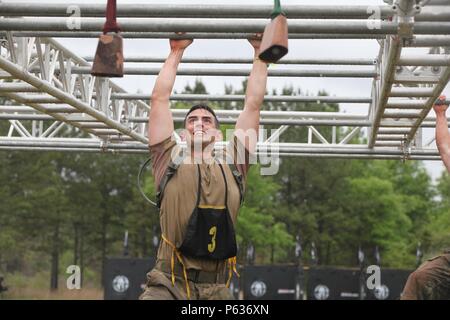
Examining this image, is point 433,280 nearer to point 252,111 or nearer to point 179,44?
point 252,111

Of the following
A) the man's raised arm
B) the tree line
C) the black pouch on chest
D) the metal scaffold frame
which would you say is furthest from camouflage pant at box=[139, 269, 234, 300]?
the tree line

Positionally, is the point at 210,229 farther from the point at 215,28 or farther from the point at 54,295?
the point at 54,295

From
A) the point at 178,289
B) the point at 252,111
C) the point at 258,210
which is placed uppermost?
the point at 258,210

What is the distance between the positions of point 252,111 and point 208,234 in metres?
0.84

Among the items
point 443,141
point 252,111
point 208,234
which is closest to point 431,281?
point 443,141

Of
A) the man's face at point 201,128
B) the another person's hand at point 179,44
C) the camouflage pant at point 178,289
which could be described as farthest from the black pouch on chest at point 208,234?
the another person's hand at point 179,44

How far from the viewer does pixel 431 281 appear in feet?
23.1

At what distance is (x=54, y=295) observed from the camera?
36312 millimetres

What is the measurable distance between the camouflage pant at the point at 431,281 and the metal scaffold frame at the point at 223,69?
160 centimetres

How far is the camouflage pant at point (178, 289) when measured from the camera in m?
4.38

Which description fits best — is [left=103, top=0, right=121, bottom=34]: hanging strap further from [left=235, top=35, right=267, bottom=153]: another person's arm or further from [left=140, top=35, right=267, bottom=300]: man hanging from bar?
[left=235, top=35, right=267, bottom=153]: another person's arm

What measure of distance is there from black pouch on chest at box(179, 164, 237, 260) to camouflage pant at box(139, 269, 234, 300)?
161 mm

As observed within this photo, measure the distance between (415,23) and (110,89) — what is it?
5.91 metres

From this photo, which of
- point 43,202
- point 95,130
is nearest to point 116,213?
point 43,202
